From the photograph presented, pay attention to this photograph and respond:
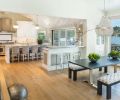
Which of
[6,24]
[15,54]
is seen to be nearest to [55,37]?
[6,24]

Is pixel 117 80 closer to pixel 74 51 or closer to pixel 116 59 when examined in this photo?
pixel 116 59

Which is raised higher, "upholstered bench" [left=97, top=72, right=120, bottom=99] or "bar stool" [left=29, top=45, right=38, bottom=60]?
"bar stool" [left=29, top=45, right=38, bottom=60]

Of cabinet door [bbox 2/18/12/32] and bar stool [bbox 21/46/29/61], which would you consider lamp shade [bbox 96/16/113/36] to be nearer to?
bar stool [bbox 21/46/29/61]

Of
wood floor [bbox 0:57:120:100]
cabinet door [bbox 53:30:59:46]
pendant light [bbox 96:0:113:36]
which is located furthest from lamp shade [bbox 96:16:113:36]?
cabinet door [bbox 53:30:59:46]

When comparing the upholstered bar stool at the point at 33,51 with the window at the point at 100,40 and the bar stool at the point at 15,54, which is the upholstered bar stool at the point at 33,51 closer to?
the bar stool at the point at 15,54

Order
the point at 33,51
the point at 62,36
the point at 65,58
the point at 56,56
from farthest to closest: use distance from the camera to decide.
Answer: the point at 62,36 → the point at 33,51 → the point at 65,58 → the point at 56,56

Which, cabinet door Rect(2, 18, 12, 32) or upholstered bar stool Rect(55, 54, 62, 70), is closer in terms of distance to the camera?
upholstered bar stool Rect(55, 54, 62, 70)

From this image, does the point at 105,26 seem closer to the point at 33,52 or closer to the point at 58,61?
the point at 58,61

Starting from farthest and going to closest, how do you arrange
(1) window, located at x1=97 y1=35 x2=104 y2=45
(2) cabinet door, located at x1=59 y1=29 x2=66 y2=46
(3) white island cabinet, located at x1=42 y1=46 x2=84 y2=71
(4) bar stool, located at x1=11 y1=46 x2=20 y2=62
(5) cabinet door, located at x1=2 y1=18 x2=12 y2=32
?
(2) cabinet door, located at x1=59 y1=29 x2=66 y2=46 → (5) cabinet door, located at x1=2 y1=18 x2=12 y2=32 → (4) bar stool, located at x1=11 y1=46 x2=20 y2=62 → (1) window, located at x1=97 y1=35 x2=104 y2=45 → (3) white island cabinet, located at x1=42 y1=46 x2=84 y2=71

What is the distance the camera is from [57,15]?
20.4ft

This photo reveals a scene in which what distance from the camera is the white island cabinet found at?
6.53m

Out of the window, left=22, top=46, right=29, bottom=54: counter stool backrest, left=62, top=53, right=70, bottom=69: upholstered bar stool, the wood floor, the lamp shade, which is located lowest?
the wood floor

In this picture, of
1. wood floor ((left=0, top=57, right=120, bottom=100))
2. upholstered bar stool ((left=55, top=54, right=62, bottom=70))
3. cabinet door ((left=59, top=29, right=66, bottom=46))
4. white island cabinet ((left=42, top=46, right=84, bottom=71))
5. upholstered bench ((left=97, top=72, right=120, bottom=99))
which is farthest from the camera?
cabinet door ((left=59, top=29, right=66, bottom=46))

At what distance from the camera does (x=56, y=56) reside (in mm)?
6770
